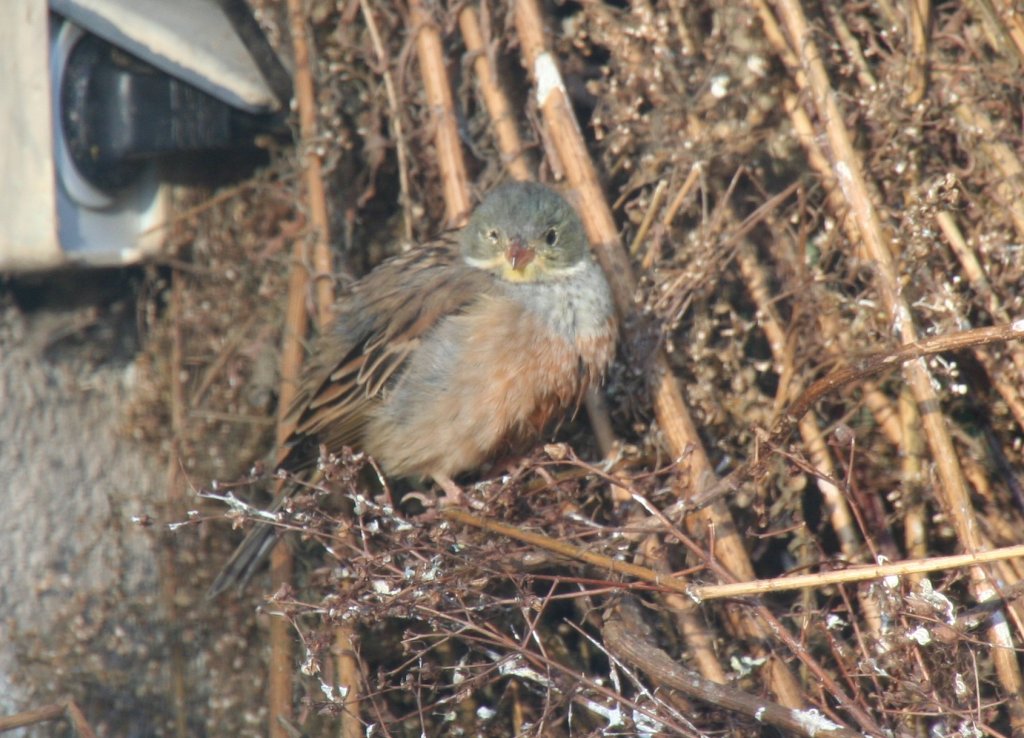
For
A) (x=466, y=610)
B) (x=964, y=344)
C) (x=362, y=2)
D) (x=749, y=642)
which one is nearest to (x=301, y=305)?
(x=362, y=2)

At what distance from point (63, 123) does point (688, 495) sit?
207cm

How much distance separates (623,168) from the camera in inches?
142

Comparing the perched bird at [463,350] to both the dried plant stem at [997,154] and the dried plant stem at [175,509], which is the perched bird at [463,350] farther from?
the dried plant stem at [997,154]

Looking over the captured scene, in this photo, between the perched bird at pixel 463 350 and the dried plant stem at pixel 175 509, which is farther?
the dried plant stem at pixel 175 509

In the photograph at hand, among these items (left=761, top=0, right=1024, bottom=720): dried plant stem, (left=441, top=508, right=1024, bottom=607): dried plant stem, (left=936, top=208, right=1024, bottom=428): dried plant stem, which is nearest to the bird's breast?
(left=441, top=508, right=1024, bottom=607): dried plant stem

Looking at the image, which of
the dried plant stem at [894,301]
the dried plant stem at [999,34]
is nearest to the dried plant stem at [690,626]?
the dried plant stem at [894,301]

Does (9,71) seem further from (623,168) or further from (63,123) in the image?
(623,168)

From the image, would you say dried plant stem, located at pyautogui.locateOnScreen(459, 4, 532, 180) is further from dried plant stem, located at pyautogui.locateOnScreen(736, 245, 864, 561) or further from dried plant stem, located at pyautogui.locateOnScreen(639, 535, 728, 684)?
dried plant stem, located at pyautogui.locateOnScreen(639, 535, 728, 684)

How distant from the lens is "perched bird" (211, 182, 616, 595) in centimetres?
323

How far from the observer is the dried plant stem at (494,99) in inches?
142

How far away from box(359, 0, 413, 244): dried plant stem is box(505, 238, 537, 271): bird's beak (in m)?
0.52

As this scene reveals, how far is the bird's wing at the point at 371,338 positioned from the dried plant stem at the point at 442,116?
173mm

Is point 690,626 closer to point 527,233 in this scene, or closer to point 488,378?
point 488,378

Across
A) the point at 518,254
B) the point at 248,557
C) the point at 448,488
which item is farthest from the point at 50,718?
the point at 518,254
